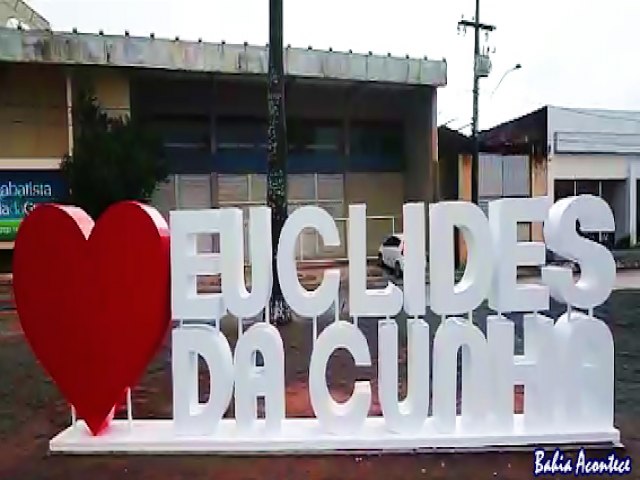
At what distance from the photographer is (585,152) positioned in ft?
96.4

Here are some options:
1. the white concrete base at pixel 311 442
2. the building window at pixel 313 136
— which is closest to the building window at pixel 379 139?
the building window at pixel 313 136

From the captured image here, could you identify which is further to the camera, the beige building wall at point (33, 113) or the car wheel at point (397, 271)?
the beige building wall at point (33, 113)

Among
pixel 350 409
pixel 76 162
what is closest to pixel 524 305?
pixel 350 409

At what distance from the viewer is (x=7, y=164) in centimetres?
2133

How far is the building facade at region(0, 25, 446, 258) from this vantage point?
21.5 metres

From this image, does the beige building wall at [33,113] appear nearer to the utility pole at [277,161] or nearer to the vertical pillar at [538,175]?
the utility pole at [277,161]

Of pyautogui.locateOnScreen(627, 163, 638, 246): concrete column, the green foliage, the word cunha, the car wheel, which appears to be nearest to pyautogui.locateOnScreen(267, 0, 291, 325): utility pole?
the word cunha

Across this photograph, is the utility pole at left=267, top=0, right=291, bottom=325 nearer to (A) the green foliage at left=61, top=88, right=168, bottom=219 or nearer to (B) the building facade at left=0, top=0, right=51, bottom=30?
(A) the green foliage at left=61, top=88, right=168, bottom=219

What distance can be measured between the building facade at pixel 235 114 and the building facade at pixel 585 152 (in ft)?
15.0

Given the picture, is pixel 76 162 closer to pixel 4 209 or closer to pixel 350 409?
pixel 4 209

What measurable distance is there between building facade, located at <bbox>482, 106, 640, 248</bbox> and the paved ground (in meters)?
19.0

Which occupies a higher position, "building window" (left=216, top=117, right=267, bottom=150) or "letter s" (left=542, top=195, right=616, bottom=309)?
"building window" (left=216, top=117, right=267, bottom=150)

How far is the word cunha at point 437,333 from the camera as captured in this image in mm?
5895

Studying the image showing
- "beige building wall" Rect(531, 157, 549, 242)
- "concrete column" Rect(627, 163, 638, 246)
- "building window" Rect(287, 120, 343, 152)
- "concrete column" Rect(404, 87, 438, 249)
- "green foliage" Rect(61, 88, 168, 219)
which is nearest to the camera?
"green foliage" Rect(61, 88, 168, 219)
